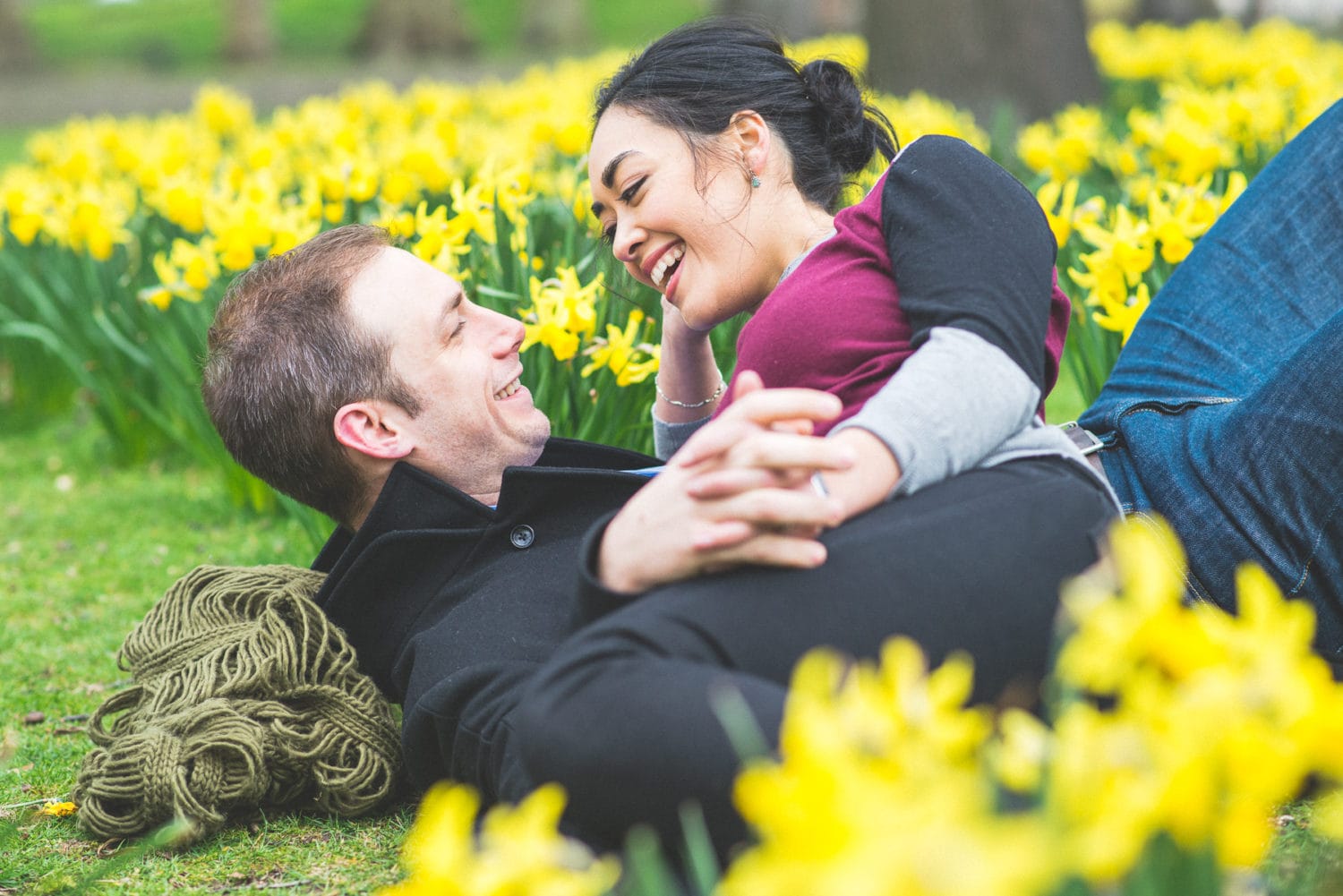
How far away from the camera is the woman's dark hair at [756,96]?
214cm

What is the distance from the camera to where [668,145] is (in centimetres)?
209

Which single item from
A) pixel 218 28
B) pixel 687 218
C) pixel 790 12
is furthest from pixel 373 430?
pixel 218 28

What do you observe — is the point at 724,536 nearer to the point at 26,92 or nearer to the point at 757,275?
the point at 757,275

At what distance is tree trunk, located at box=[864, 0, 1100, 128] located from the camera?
7395 millimetres

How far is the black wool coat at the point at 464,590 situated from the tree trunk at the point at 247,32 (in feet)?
70.8

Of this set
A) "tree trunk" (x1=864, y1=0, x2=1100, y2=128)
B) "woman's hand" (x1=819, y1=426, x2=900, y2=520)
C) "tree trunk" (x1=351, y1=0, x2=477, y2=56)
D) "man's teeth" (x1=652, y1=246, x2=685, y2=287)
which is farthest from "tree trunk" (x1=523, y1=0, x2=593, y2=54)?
"woman's hand" (x1=819, y1=426, x2=900, y2=520)

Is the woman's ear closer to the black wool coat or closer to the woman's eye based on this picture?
the woman's eye

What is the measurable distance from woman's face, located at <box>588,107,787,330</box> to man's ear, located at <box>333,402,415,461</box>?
0.44 m

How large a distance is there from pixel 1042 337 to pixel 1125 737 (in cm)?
93

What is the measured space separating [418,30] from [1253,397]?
2128cm

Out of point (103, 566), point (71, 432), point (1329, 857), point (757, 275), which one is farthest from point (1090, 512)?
point (71, 432)

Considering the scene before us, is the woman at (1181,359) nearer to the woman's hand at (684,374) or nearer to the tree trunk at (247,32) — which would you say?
the woman's hand at (684,374)

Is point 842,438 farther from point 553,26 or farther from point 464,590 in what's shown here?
point 553,26

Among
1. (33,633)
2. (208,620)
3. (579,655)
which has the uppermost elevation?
(579,655)
